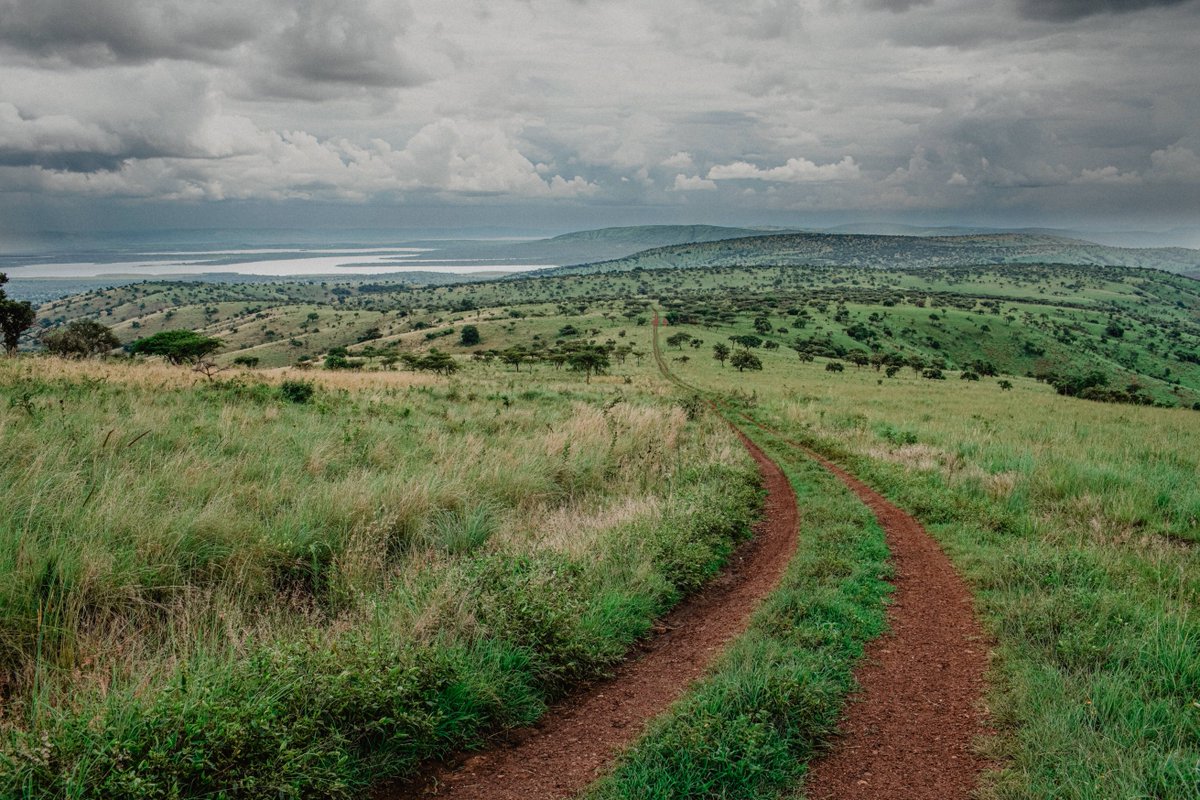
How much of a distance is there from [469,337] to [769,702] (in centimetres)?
10673

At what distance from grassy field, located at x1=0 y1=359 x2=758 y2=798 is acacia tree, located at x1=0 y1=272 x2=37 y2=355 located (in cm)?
5799

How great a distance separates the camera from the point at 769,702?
5254 mm

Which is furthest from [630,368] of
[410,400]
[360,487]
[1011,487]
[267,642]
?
[267,642]

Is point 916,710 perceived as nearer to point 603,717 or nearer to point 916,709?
point 916,709

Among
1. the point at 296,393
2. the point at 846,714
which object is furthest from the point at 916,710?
the point at 296,393

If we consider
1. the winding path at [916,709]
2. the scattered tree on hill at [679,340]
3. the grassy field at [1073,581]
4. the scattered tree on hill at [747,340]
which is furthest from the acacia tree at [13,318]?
the scattered tree on hill at [747,340]

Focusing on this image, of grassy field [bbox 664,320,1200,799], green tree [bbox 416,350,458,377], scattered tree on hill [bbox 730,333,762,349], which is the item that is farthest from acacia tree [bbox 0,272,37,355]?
scattered tree on hill [bbox 730,333,762,349]

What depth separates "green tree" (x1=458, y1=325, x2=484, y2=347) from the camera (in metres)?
107

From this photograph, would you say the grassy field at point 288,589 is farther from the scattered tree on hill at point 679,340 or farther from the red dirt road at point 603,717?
the scattered tree on hill at point 679,340

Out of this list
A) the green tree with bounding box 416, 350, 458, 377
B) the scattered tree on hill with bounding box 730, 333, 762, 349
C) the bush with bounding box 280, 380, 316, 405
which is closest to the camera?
the bush with bounding box 280, 380, 316, 405

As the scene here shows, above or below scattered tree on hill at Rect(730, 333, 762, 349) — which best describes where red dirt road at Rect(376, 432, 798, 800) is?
above

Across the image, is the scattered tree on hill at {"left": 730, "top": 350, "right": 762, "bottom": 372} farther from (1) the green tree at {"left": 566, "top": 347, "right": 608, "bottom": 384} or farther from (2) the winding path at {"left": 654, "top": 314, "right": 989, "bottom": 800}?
(2) the winding path at {"left": 654, "top": 314, "right": 989, "bottom": 800}

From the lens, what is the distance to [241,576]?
6.31 metres

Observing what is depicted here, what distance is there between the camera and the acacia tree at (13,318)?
55.2 meters
